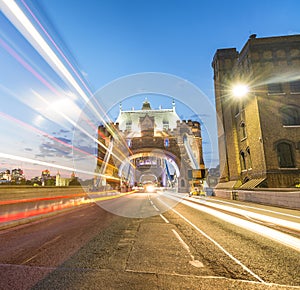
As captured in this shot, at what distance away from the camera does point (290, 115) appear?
2208 cm

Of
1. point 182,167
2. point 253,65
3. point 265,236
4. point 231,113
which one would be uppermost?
point 253,65

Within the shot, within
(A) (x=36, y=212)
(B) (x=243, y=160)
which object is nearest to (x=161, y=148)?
(B) (x=243, y=160)

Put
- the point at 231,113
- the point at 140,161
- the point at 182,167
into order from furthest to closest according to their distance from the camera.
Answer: the point at 140,161, the point at 182,167, the point at 231,113

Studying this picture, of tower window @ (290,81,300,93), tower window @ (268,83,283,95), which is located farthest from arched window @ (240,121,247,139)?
tower window @ (290,81,300,93)

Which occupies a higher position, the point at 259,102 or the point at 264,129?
the point at 259,102

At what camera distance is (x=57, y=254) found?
4.93 metres

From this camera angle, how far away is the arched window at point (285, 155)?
20.7 metres

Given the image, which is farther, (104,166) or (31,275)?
(104,166)

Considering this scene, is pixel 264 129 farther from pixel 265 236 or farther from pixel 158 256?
pixel 158 256

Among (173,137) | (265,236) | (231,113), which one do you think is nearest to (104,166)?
(173,137)

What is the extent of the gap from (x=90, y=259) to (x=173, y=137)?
200ft

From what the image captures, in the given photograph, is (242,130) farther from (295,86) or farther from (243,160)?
(295,86)

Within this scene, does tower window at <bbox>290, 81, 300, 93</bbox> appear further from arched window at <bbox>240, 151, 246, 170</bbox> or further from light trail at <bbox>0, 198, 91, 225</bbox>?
light trail at <bbox>0, 198, 91, 225</bbox>

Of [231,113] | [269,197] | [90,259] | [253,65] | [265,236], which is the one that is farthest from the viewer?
[231,113]
